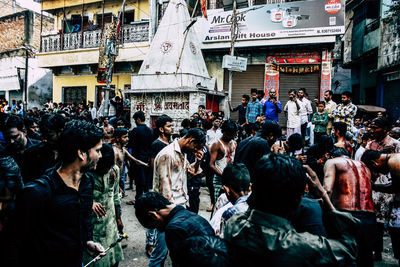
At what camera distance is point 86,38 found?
1780cm

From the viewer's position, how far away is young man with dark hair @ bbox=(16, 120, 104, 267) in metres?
1.76

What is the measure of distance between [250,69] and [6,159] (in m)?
14.2

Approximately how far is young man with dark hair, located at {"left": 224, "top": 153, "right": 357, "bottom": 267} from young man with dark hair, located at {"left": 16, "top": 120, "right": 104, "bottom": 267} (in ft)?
3.63

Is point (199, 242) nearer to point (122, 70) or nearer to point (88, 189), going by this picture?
point (88, 189)

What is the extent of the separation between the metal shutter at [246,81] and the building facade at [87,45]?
17.0ft

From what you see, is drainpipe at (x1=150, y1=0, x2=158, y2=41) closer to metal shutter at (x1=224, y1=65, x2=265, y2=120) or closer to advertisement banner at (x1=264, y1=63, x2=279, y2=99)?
metal shutter at (x1=224, y1=65, x2=265, y2=120)

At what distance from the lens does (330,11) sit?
41.1 feet

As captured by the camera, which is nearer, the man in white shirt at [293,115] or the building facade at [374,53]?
the man in white shirt at [293,115]

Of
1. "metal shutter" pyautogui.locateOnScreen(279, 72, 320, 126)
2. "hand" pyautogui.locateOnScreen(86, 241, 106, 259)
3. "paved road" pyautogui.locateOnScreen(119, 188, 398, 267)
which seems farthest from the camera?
"metal shutter" pyautogui.locateOnScreen(279, 72, 320, 126)

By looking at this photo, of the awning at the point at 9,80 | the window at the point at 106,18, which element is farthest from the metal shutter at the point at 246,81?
the awning at the point at 9,80

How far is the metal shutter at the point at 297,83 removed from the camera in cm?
1393

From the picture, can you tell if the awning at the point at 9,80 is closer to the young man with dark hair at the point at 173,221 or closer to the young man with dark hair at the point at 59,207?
the young man with dark hair at the point at 59,207

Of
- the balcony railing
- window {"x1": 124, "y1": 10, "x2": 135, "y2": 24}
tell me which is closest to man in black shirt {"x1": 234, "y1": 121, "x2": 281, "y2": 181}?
the balcony railing

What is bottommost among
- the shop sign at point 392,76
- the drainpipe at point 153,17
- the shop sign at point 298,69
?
the shop sign at point 392,76
